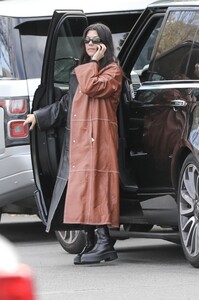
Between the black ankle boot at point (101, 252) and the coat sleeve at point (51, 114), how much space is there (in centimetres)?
85

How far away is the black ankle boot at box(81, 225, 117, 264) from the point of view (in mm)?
7324

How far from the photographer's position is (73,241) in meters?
8.21

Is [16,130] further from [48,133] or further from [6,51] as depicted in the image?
[48,133]

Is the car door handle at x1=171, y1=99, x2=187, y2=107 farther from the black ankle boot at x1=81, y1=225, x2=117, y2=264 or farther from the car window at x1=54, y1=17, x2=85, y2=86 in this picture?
the car window at x1=54, y1=17, x2=85, y2=86

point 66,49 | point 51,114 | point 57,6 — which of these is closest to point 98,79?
point 51,114

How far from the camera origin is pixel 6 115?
8758 millimetres

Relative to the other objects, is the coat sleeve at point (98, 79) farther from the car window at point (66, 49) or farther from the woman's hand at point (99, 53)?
the car window at point (66, 49)

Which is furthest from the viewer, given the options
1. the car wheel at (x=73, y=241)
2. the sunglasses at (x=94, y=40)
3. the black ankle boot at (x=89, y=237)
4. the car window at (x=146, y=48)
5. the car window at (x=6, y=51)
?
the car window at (x=6, y=51)

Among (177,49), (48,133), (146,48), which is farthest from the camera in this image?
(48,133)

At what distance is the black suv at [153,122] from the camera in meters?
6.72

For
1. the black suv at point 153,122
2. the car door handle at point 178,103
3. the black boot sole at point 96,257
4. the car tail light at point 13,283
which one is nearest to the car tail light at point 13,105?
the black suv at point 153,122

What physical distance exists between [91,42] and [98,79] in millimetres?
288

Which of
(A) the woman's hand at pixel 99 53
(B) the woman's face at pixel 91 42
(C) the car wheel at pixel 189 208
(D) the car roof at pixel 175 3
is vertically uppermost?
(D) the car roof at pixel 175 3

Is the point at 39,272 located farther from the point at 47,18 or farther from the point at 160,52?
the point at 47,18
